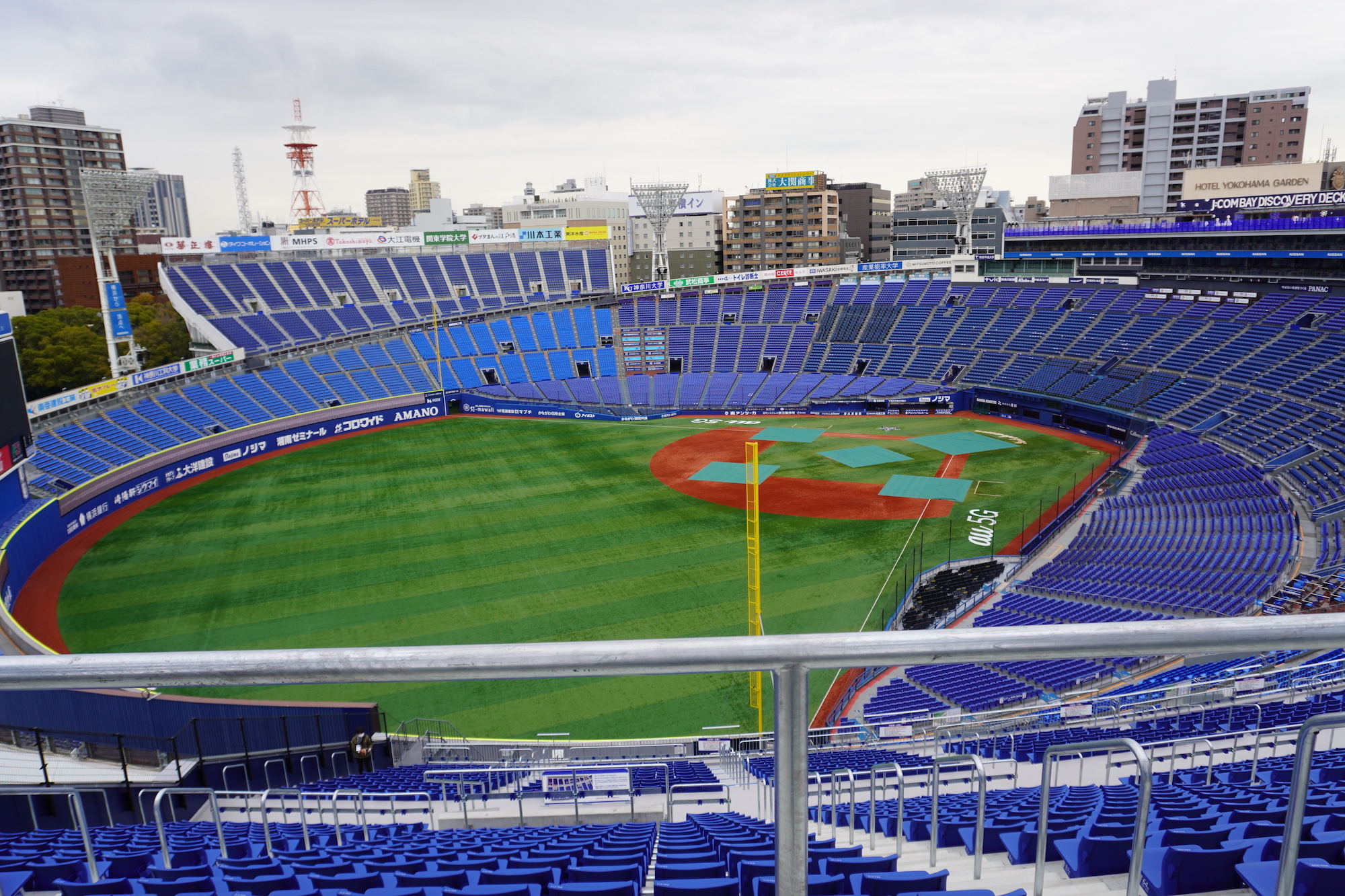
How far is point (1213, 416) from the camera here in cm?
4406

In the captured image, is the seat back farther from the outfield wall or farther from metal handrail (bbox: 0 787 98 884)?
the outfield wall

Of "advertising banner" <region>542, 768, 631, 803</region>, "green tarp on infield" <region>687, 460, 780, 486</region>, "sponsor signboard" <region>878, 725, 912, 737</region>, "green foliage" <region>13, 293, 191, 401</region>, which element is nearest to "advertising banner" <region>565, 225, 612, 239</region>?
"green foliage" <region>13, 293, 191, 401</region>

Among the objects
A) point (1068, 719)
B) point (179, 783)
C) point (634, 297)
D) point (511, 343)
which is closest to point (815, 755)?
point (1068, 719)

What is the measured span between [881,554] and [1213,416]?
79.9 feet

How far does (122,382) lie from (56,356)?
1814 cm

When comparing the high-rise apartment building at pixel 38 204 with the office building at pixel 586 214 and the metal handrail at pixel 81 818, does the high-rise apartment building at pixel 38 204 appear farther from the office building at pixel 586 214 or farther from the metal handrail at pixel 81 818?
the metal handrail at pixel 81 818

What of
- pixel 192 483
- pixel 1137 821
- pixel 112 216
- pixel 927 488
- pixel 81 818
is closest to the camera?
pixel 1137 821

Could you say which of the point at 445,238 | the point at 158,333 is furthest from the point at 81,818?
the point at 445,238

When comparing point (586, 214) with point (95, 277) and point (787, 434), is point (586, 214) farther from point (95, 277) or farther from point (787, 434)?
point (787, 434)

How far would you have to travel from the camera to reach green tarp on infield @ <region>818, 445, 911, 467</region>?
45594 mm

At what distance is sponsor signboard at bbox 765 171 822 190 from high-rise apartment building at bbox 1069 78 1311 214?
3494cm

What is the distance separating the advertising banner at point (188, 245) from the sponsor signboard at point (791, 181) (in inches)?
2760

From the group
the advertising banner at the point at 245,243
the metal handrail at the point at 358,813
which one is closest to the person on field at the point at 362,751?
the metal handrail at the point at 358,813

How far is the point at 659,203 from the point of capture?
79.4m
